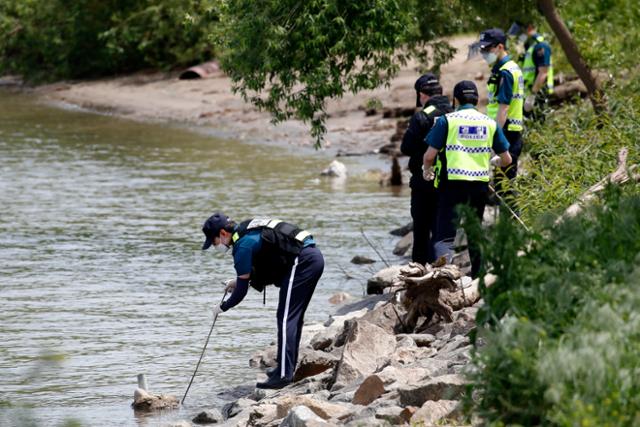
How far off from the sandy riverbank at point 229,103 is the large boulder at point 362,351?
14518 mm

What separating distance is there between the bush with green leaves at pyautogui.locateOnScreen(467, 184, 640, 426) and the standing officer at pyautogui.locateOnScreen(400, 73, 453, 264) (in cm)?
465

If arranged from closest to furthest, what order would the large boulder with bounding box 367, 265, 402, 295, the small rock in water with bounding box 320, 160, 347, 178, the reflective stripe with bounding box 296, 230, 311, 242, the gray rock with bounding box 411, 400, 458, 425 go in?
the gray rock with bounding box 411, 400, 458, 425 → the reflective stripe with bounding box 296, 230, 311, 242 → the large boulder with bounding box 367, 265, 402, 295 → the small rock in water with bounding box 320, 160, 347, 178

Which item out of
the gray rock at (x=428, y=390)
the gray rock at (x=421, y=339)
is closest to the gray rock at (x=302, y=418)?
the gray rock at (x=428, y=390)

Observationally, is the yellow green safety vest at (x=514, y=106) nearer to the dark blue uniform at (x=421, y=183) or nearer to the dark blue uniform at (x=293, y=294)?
the dark blue uniform at (x=421, y=183)

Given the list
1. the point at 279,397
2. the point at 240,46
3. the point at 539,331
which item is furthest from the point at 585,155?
the point at 539,331

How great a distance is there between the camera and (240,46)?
15094 mm

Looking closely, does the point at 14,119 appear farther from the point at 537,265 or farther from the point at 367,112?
the point at 537,265

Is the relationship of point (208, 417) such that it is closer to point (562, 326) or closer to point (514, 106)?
point (562, 326)

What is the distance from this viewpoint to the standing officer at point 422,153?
11625 mm

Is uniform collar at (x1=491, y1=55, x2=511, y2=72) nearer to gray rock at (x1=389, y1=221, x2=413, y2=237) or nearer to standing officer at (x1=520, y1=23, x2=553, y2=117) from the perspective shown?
standing officer at (x1=520, y1=23, x2=553, y2=117)

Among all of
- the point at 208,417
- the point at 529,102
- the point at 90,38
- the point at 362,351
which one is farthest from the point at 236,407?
the point at 90,38

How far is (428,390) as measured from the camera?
7801 millimetres

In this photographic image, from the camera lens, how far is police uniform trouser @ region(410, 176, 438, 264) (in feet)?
39.1

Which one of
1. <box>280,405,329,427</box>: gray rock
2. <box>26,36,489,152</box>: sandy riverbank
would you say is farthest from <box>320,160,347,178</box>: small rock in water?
<box>280,405,329,427</box>: gray rock
